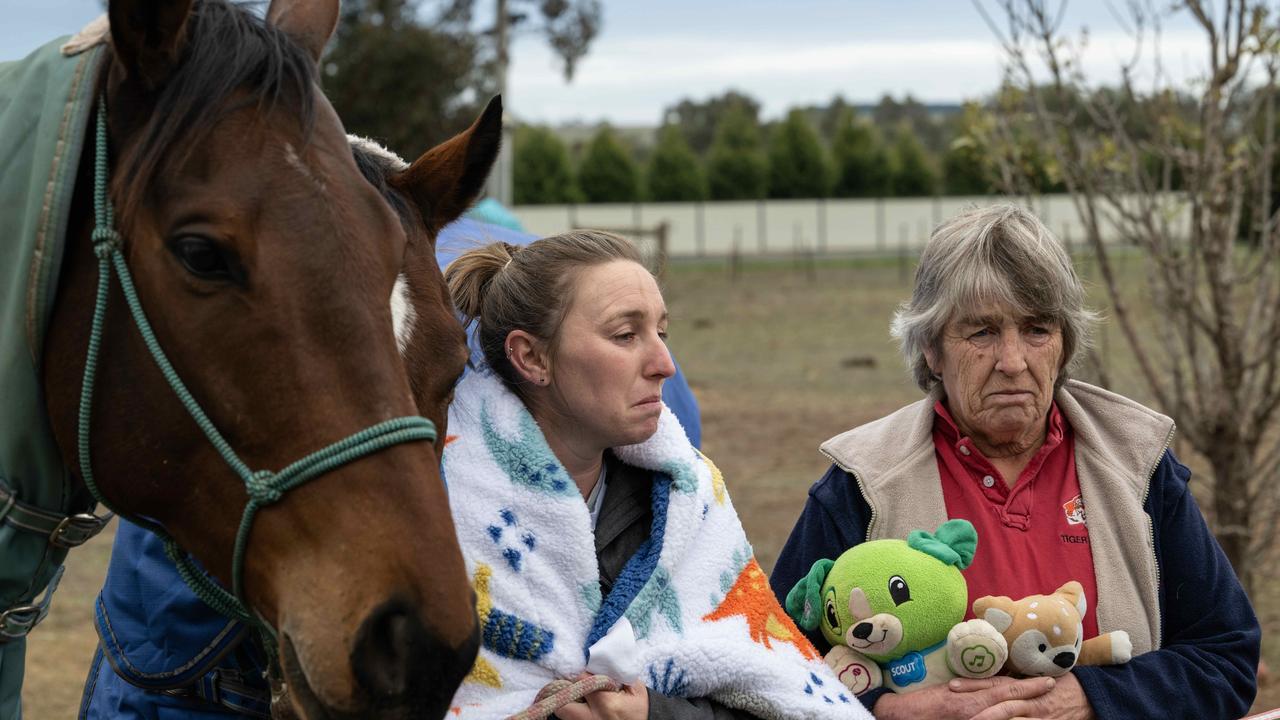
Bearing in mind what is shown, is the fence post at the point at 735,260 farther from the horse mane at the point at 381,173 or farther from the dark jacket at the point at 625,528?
the horse mane at the point at 381,173

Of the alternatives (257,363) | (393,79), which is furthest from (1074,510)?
(393,79)

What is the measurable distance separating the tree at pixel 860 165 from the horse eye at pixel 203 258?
143 ft

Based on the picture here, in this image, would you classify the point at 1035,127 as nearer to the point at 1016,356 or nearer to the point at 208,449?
the point at 1016,356

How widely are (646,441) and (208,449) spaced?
3.05ft

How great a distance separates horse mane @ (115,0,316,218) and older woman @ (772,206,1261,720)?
1.43 metres

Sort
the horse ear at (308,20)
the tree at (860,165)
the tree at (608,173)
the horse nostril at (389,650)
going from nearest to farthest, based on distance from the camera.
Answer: the horse nostril at (389,650) → the horse ear at (308,20) → the tree at (608,173) → the tree at (860,165)

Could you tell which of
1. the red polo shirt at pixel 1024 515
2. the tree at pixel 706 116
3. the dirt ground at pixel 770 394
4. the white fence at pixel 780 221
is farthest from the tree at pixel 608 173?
the red polo shirt at pixel 1024 515

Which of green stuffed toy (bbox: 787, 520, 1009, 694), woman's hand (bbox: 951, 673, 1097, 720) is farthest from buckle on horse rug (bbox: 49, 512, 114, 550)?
woman's hand (bbox: 951, 673, 1097, 720)

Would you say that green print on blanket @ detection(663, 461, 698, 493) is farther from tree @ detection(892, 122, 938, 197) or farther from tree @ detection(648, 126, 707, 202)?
tree @ detection(892, 122, 938, 197)

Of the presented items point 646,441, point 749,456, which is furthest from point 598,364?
point 749,456

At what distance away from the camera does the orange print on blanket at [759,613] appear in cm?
219

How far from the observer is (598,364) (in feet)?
7.29

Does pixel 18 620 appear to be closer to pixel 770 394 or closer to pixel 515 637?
pixel 515 637

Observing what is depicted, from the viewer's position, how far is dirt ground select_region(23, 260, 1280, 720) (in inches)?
233
